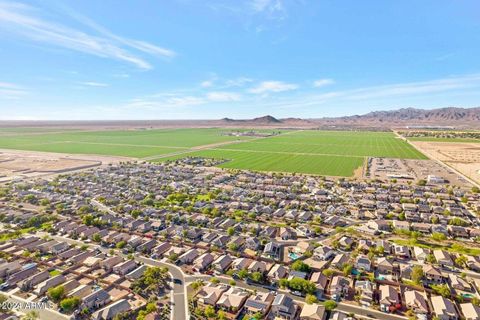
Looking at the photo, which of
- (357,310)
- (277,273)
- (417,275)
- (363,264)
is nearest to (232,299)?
(277,273)

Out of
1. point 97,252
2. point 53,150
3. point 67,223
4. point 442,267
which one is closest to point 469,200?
point 442,267

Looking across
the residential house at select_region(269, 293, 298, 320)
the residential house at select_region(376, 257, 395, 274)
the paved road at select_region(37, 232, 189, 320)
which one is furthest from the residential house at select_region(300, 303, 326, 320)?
the residential house at select_region(376, 257, 395, 274)

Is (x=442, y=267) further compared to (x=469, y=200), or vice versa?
(x=469, y=200)

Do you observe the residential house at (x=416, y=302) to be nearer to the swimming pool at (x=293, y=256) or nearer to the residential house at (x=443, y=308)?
the residential house at (x=443, y=308)

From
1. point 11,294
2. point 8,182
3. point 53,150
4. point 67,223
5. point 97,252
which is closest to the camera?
point 11,294

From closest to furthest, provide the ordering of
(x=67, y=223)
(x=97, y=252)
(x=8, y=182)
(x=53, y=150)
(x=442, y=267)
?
(x=442, y=267) < (x=97, y=252) < (x=67, y=223) < (x=8, y=182) < (x=53, y=150)

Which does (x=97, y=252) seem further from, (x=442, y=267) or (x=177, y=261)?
(x=442, y=267)

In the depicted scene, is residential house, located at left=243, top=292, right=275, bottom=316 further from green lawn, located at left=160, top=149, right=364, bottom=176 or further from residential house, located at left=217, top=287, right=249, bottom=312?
green lawn, located at left=160, top=149, right=364, bottom=176
